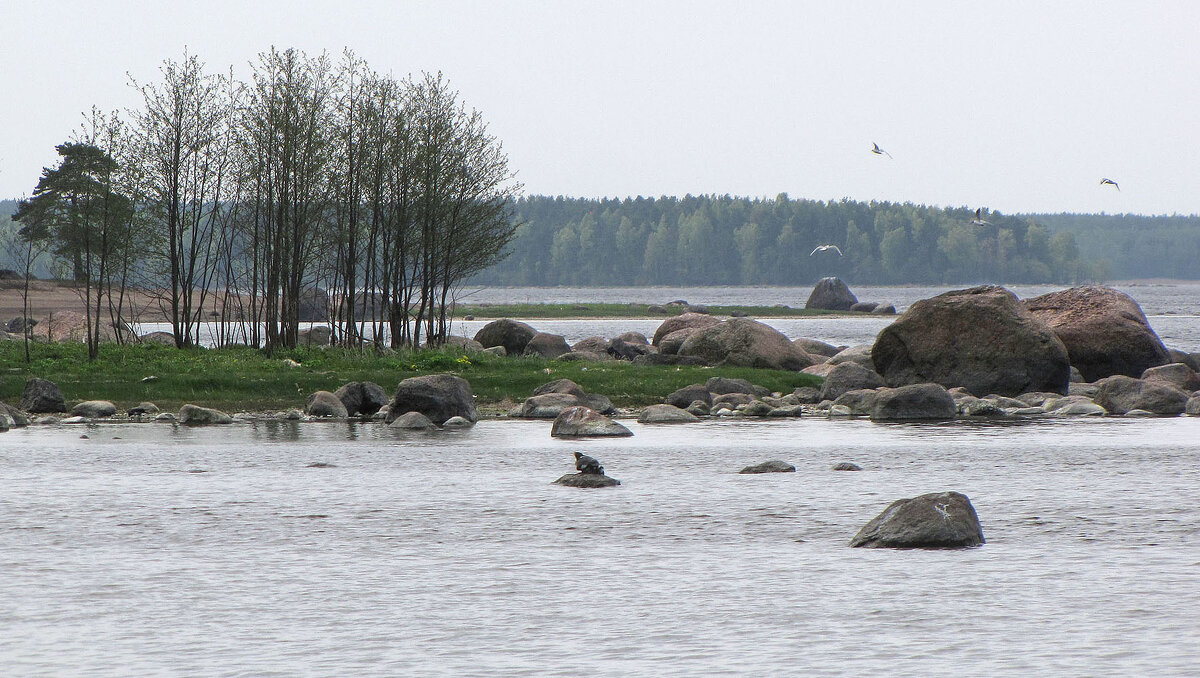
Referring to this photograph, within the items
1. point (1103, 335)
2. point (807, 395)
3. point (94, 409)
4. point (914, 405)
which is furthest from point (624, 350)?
point (94, 409)

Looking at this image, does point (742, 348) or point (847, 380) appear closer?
point (847, 380)

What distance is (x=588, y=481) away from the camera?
1930 centimetres

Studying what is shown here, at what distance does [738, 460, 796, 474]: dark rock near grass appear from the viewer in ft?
69.2

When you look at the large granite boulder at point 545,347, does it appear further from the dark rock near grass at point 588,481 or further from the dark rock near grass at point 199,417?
the dark rock near grass at point 588,481

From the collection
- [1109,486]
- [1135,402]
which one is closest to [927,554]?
[1109,486]

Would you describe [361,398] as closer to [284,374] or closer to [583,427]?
[284,374]

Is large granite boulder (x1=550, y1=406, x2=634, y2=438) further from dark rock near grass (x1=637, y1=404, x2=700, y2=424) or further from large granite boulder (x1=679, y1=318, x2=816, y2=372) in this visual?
large granite boulder (x1=679, y1=318, x2=816, y2=372)

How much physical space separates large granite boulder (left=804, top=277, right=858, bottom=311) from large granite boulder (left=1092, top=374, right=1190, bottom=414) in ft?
318

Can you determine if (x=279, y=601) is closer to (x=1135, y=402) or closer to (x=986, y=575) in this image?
(x=986, y=575)

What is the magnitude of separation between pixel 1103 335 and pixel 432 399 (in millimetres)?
21643

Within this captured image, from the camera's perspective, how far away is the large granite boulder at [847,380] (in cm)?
3609

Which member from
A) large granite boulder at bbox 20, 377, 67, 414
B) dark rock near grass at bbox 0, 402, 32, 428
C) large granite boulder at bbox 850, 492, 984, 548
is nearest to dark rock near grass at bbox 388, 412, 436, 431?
dark rock near grass at bbox 0, 402, 32, 428

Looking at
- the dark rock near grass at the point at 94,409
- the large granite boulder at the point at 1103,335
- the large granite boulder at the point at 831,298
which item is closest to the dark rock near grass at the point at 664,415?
the dark rock near grass at the point at 94,409

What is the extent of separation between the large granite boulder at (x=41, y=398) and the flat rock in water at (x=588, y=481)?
16714mm
